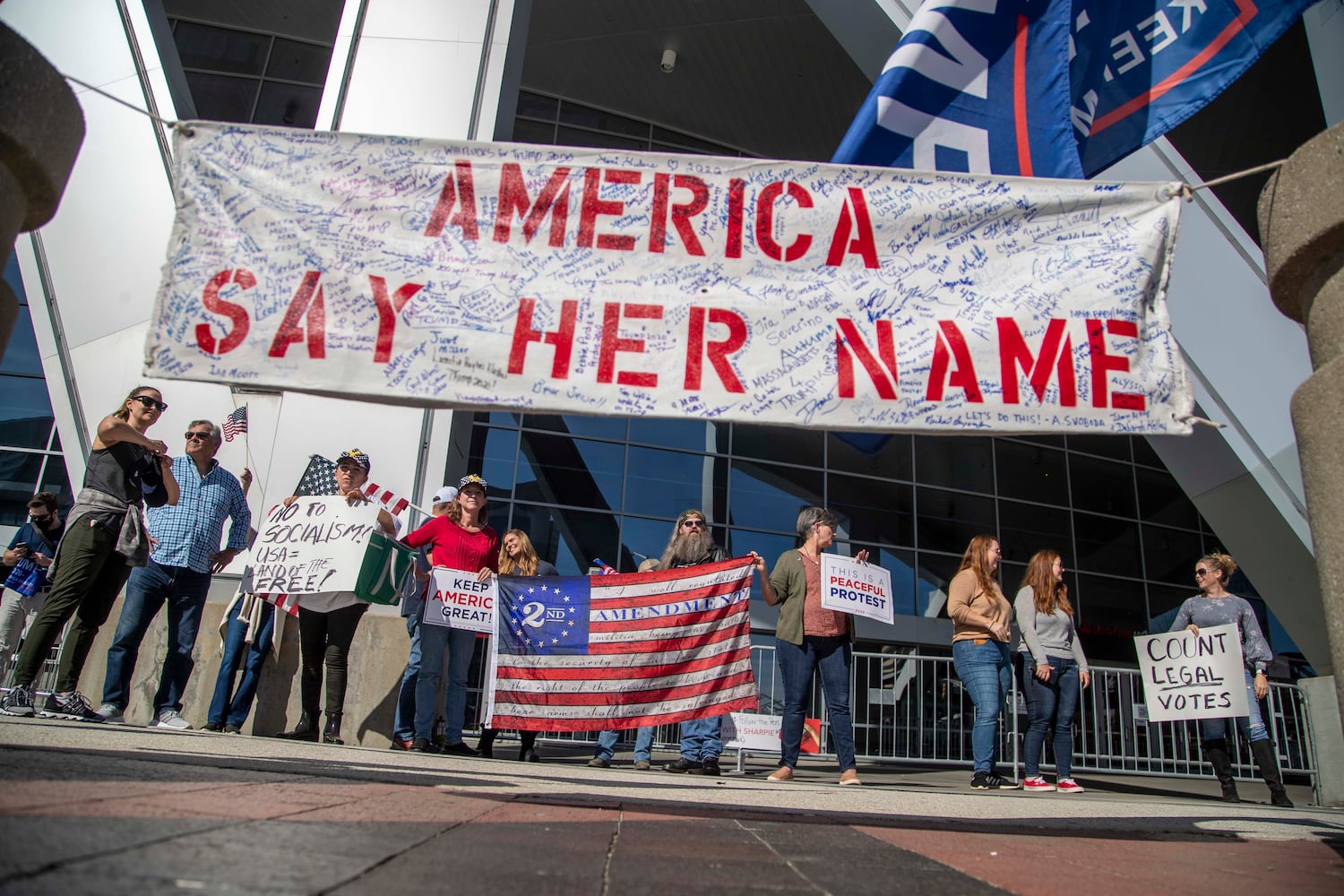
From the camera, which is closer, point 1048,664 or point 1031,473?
point 1048,664

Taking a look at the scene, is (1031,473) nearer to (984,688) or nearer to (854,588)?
(854,588)

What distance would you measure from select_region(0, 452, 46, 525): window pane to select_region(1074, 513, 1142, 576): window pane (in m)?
20.8

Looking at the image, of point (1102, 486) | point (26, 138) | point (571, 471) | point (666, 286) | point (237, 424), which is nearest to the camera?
point (26, 138)

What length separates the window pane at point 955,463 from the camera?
19.5 meters

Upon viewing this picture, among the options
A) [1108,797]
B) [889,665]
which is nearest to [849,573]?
[1108,797]

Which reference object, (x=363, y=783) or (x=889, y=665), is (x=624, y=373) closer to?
(x=363, y=783)

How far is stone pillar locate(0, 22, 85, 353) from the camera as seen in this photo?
262 cm

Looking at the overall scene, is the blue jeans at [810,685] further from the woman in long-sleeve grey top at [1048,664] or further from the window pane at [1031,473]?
the window pane at [1031,473]

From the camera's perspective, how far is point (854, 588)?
7129 mm

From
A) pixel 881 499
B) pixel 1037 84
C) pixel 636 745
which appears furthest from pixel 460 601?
pixel 881 499

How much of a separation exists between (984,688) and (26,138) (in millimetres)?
6335

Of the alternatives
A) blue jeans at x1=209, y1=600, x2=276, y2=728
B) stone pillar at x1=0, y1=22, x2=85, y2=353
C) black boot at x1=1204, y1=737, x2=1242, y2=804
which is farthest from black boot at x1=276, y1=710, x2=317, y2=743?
black boot at x1=1204, y1=737, x2=1242, y2=804

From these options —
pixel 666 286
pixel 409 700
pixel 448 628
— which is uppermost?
pixel 666 286

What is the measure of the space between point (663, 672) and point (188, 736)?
2830mm
